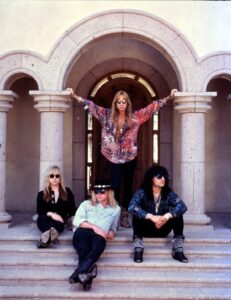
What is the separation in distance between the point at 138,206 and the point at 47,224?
50.2 inches

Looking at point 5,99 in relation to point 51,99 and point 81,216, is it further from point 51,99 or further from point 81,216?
point 81,216

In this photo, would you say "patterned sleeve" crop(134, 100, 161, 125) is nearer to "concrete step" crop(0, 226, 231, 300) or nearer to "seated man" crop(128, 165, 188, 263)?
"seated man" crop(128, 165, 188, 263)

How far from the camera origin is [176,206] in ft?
17.6

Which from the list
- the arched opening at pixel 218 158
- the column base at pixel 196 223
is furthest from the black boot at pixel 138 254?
the arched opening at pixel 218 158

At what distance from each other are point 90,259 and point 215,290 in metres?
1.48

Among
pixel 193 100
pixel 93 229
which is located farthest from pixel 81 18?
pixel 93 229

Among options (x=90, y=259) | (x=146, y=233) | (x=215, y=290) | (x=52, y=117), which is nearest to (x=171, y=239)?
(x=146, y=233)

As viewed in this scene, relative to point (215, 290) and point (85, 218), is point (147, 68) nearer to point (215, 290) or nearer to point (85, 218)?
point (85, 218)

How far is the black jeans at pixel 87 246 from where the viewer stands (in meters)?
4.78

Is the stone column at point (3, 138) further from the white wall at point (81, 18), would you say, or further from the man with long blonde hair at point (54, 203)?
the man with long blonde hair at point (54, 203)

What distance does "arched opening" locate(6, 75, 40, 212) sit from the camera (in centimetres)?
824

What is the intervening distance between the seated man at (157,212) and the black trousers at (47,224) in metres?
1.08

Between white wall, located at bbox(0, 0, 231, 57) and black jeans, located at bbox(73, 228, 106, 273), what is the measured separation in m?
2.88

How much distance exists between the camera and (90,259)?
4.79 m
